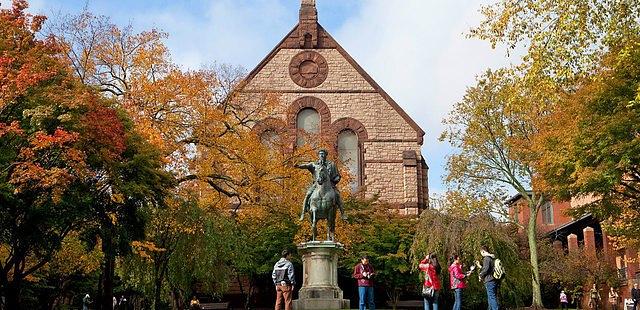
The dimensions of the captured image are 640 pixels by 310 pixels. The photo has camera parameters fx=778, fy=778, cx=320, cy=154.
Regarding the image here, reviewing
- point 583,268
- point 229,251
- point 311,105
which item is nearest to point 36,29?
point 229,251

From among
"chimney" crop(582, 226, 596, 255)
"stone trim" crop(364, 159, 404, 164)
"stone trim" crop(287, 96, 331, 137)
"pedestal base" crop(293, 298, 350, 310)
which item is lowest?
"pedestal base" crop(293, 298, 350, 310)

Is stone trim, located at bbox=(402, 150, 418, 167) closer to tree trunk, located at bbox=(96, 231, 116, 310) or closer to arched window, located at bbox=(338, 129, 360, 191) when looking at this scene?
arched window, located at bbox=(338, 129, 360, 191)

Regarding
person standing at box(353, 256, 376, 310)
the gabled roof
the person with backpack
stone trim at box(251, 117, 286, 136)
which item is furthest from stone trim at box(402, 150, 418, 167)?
the person with backpack

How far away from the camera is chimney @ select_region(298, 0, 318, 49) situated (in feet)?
139

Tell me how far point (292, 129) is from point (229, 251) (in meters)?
12.9

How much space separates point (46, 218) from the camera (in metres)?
20.0

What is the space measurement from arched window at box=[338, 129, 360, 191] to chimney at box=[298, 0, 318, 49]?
516 centimetres

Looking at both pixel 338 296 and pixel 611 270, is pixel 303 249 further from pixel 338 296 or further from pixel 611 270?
pixel 611 270

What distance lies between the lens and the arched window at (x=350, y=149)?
41781 mm

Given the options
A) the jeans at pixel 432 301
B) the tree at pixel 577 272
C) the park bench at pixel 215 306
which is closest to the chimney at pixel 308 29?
the park bench at pixel 215 306

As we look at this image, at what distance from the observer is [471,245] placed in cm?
2956

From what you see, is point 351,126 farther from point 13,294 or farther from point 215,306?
point 13,294

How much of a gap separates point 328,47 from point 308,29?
150cm

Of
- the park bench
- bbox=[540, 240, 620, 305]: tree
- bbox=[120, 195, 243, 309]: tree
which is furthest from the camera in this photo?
bbox=[540, 240, 620, 305]: tree
